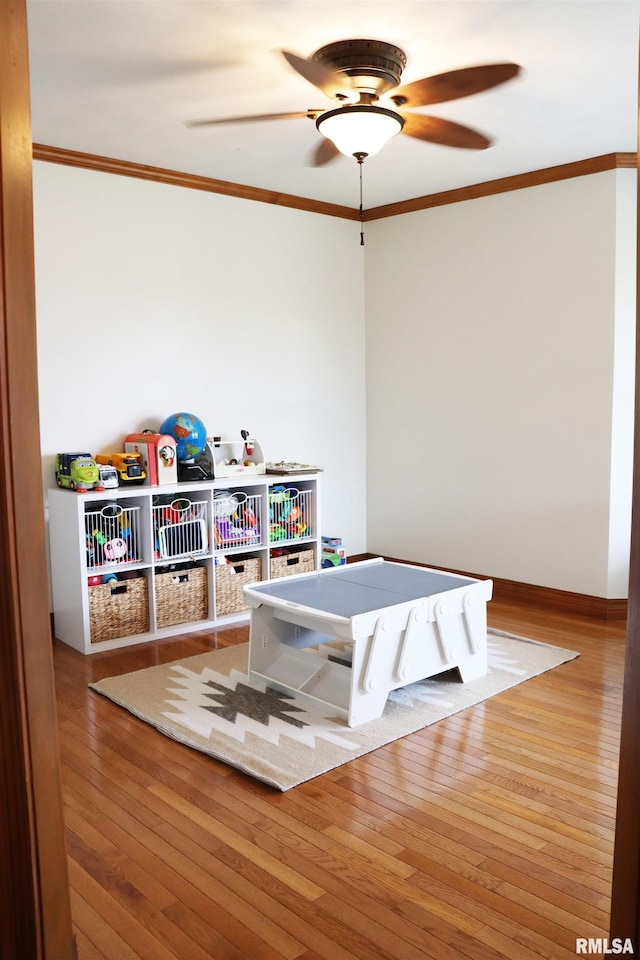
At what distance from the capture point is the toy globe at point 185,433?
4441 millimetres

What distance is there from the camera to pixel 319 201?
5.31 meters

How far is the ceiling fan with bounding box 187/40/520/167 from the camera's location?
292 cm

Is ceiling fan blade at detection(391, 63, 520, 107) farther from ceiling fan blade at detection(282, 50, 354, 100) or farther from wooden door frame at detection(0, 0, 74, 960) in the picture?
wooden door frame at detection(0, 0, 74, 960)

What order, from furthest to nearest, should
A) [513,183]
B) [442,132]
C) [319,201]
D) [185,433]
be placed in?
[319,201], [513,183], [185,433], [442,132]

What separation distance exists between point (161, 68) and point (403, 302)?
2.72m

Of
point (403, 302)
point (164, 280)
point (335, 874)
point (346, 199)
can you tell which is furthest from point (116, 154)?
point (335, 874)

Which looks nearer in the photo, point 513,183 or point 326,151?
point 326,151

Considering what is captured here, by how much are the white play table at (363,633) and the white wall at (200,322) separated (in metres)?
1.58

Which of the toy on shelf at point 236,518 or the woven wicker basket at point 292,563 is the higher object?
the toy on shelf at point 236,518

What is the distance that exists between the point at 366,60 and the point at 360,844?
268 cm

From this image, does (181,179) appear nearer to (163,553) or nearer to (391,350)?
(391,350)

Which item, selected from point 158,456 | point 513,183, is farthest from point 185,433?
point 513,183

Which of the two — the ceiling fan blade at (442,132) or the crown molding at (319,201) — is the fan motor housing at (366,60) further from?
the crown molding at (319,201)

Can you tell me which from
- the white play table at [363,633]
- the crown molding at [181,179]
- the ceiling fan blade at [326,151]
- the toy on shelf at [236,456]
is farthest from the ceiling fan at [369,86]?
the toy on shelf at [236,456]
